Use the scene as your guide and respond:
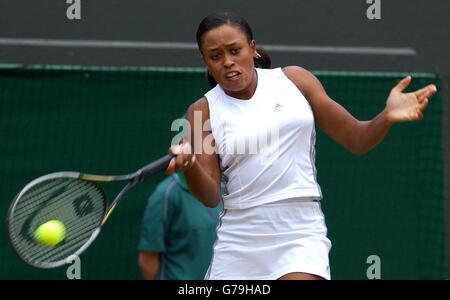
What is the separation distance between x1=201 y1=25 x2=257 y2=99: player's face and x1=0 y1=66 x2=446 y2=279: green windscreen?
2.83 m

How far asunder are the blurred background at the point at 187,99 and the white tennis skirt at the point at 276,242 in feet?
9.24

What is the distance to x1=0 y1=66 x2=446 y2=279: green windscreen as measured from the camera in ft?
23.1

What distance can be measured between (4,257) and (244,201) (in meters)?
3.13

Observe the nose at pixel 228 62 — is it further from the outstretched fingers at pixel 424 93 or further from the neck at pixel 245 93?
the outstretched fingers at pixel 424 93

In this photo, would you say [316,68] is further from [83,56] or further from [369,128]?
[369,128]

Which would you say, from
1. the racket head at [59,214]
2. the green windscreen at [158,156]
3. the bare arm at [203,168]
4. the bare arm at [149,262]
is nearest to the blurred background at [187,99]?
the green windscreen at [158,156]

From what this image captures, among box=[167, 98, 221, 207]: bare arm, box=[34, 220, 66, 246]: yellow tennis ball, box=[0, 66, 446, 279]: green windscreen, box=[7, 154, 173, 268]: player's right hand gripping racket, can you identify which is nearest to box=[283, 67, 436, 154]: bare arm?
box=[167, 98, 221, 207]: bare arm

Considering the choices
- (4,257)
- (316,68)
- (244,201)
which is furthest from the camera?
(316,68)

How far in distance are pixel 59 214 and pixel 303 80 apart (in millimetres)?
1085

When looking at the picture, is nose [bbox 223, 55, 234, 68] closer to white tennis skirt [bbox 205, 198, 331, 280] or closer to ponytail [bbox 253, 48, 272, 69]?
ponytail [bbox 253, 48, 272, 69]

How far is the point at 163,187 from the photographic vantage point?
6191mm

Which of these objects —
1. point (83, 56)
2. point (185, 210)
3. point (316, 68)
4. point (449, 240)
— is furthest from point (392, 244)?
point (83, 56)

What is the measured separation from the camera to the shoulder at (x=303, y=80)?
14.4ft

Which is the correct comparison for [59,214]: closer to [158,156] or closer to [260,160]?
[260,160]
